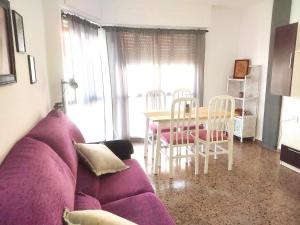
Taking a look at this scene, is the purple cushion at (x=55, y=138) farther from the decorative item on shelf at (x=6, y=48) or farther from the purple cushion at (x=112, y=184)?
the decorative item on shelf at (x=6, y=48)

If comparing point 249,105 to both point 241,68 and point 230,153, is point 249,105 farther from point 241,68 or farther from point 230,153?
point 230,153

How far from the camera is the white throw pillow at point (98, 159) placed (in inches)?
74.3

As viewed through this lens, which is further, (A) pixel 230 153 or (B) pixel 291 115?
(B) pixel 291 115

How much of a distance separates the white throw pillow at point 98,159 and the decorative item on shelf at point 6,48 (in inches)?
31.1

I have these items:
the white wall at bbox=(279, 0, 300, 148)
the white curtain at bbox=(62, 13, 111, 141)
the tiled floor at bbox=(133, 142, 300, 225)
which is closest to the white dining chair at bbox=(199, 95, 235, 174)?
the tiled floor at bbox=(133, 142, 300, 225)

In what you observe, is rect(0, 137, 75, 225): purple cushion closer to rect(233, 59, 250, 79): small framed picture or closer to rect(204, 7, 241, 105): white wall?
rect(204, 7, 241, 105): white wall

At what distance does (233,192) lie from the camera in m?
2.49

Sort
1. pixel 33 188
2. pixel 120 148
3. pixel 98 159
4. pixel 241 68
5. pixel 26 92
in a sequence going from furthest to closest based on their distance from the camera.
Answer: pixel 241 68
pixel 120 148
pixel 98 159
pixel 26 92
pixel 33 188

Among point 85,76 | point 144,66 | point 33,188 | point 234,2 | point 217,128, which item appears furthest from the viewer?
point 144,66

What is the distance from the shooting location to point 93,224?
0.94m

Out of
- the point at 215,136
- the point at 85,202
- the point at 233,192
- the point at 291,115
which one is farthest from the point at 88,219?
the point at 291,115

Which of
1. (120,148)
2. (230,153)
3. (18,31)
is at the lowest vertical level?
(230,153)

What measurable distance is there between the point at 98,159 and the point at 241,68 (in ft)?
11.5


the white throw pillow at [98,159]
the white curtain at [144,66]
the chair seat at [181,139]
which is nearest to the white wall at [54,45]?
the white throw pillow at [98,159]
